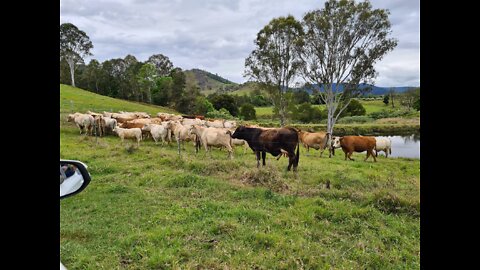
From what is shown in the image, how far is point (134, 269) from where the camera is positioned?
3613mm

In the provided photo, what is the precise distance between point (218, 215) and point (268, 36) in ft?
56.8

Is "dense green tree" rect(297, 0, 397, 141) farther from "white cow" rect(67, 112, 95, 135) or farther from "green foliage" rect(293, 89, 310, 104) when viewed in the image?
"white cow" rect(67, 112, 95, 135)

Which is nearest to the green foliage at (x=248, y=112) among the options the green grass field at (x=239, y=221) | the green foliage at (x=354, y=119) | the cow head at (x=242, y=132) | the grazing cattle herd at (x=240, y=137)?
the grazing cattle herd at (x=240, y=137)

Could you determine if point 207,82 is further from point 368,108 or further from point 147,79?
point 368,108

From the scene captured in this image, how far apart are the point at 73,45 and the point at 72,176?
43.5 meters

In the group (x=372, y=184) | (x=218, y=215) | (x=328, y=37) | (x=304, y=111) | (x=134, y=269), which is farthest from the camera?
(x=304, y=111)

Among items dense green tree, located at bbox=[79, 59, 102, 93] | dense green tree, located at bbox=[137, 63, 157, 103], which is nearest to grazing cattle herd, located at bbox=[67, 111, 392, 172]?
dense green tree, located at bbox=[137, 63, 157, 103]
